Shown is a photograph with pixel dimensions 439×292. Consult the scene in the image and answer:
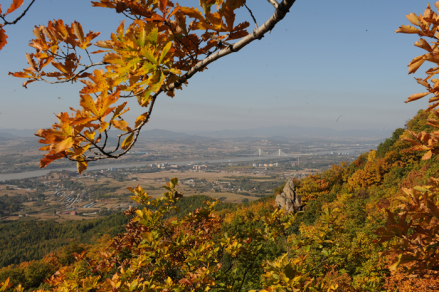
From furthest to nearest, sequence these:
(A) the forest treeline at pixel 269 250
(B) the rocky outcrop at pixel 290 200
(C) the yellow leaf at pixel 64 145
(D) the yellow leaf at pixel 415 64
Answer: (B) the rocky outcrop at pixel 290 200 < (A) the forest treeline at pixel 269 250 < (D) the yellow leaf at pixel 415 64 < (C) the yellow leaf at pixel 64 145

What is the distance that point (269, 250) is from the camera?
1448 cm

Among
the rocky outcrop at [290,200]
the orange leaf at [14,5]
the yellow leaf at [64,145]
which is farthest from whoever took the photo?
the rocky outcrop at [290,200]

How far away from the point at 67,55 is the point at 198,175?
111527 millimetres

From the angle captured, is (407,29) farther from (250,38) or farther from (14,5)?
(14,5)

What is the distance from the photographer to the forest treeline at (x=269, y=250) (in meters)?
2.43

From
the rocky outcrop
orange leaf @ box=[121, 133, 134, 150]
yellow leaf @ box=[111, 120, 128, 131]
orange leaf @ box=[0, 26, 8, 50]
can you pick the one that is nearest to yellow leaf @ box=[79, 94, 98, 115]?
yellow leaf @ box=[111, 120, 128, 131]

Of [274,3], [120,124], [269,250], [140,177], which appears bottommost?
[140,177]

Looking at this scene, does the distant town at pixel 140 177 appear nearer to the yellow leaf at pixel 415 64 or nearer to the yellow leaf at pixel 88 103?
the yellow leaf at pixel 88 103

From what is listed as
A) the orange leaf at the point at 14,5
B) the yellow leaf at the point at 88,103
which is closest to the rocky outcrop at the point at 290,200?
the yellow leaf at the point at 88,103

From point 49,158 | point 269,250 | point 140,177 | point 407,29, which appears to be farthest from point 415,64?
point 140,177

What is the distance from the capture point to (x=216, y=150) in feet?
580

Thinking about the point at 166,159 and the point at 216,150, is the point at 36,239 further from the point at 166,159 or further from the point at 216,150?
the point at 216,150

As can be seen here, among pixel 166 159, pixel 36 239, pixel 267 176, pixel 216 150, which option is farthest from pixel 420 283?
pixel 216 150

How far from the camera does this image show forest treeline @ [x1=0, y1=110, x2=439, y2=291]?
7.98 feet
